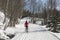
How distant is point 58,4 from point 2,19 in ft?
96.8

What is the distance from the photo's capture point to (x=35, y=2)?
7769cm

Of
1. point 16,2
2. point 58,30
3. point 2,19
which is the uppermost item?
point 16,2

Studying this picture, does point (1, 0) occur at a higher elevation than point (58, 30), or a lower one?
higher

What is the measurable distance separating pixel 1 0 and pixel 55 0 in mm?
20562

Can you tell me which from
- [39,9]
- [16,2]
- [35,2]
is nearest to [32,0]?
[35,2]

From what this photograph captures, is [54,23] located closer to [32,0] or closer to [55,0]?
[55,0]

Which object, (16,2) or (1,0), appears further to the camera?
(16,2)

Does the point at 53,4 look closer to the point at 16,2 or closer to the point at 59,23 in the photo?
the point at 16,2

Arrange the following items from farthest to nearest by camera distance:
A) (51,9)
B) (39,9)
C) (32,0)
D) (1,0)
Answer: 1. (39,9)
2. (32,0)
3. (51,9)
4. (1,0)

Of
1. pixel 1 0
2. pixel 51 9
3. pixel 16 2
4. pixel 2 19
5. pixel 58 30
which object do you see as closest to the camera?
pixel 2 19

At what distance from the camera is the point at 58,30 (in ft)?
94.7

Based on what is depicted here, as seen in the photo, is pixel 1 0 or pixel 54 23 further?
pixel 1 0

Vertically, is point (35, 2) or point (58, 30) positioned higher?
point (35, 2)

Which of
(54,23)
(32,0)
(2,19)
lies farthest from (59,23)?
(32,0)
